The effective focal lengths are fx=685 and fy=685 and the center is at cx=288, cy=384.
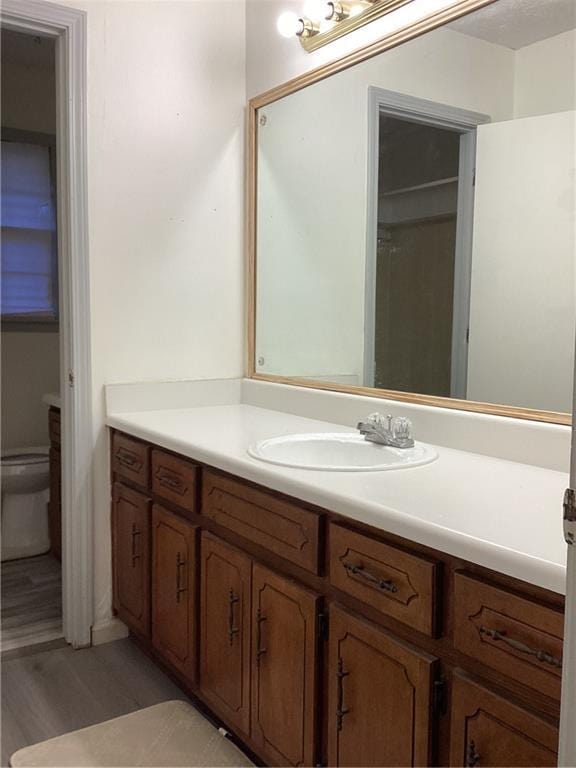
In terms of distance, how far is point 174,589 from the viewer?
196 cm

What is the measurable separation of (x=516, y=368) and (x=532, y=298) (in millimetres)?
167

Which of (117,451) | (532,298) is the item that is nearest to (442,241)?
(532,298)

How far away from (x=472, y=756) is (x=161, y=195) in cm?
195

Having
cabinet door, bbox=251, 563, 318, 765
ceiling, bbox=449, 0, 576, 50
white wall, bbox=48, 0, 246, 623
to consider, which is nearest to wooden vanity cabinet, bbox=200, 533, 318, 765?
cabinet door, bbox=251, 563, 318, 765

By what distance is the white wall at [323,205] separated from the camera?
1.90m

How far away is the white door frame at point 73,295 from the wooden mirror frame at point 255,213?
61cm

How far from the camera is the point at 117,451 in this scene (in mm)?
2301

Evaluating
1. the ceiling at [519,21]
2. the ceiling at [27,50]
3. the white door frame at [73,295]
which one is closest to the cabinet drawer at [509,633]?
the ceiling at [519,21]

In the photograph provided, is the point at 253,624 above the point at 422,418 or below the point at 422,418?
below

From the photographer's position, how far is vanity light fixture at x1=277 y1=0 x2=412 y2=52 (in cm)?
193

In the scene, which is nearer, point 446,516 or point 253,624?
point 446,516

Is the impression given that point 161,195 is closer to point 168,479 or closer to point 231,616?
point 168,479

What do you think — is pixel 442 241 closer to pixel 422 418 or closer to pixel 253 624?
pixel 422 418

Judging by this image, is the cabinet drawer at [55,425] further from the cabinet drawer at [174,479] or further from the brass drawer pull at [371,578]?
the brass drawer pull at [371,578]
